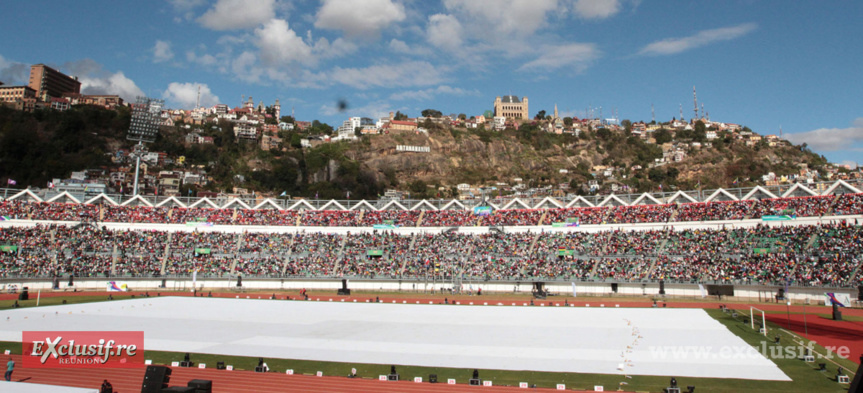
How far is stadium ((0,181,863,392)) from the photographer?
59.0 ft

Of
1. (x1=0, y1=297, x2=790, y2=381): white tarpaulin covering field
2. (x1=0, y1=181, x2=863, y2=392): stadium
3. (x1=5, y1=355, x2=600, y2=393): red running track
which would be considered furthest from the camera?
Answer: (x1=0, y1=297, x2=790, y2=381): white tarpaulin covering field

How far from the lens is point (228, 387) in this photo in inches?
631

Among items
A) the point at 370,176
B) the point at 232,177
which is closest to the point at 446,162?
the point at 370,176

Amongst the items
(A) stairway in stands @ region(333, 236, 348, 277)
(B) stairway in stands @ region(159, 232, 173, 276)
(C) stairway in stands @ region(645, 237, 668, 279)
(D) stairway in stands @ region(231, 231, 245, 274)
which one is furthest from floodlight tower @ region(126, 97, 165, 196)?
(C) stairway in stands @ region(645, 237, 668, 279)

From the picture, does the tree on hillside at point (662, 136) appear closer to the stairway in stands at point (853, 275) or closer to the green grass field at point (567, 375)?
the stairway in stands at point (853, 275)

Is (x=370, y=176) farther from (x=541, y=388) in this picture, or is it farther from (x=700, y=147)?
(x=541, y=388)

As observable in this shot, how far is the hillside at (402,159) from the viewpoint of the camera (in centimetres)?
12275

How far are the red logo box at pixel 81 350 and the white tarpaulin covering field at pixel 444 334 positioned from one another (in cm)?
100

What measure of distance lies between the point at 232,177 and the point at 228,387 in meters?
131

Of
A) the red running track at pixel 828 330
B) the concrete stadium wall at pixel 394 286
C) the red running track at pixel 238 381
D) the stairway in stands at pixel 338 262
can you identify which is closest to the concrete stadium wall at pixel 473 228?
the stairway in stands at pixel 338 262

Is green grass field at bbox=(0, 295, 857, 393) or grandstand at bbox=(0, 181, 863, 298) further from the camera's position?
grandstand at bbox=(0, 181, 863, 298)

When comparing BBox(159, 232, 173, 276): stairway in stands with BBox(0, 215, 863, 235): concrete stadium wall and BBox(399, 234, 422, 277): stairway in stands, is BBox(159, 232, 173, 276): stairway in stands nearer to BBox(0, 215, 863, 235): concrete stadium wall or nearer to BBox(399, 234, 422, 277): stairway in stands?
BBox(0, 215, 863, 235): concrete stadium wall

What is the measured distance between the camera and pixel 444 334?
24859 millimetres

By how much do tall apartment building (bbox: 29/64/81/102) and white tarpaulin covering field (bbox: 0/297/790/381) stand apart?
166 meters
